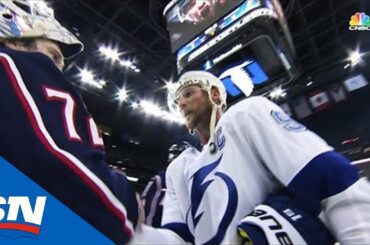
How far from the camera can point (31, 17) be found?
1046mm

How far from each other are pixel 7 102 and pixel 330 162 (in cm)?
72

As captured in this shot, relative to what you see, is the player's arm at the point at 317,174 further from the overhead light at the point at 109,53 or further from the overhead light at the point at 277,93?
the overhead light at the point at 277,93

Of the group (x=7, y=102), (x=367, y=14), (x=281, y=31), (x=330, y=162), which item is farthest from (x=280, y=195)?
(x=367, y=14)

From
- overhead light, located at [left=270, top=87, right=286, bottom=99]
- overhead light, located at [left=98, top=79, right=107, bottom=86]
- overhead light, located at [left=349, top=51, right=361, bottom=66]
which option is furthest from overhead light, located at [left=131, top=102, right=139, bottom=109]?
overhead light, located at [left=349, top=51, right=361, bottom=66]

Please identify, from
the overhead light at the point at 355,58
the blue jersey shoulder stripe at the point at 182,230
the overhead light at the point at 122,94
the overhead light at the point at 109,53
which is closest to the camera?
the blue jersey shoulder stripe at the point at 182,230

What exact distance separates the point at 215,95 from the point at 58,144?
113 centimetres

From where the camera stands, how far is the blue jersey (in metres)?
0.64

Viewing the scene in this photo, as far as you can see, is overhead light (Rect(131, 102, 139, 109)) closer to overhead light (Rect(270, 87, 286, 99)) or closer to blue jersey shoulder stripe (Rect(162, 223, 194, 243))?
overhead light (Rect(270, 87, 286, 99))

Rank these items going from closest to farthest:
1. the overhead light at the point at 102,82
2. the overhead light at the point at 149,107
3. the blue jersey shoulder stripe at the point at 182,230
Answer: the blue jersey shoulder stripe at the point at 182,230, the overhead light at the point at 102,82, the overhead light at the point at 149,107

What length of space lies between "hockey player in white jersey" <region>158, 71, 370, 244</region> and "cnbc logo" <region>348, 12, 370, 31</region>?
733 centimetres

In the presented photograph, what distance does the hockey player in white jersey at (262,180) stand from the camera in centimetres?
79

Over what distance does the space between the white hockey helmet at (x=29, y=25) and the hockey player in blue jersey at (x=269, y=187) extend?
560 millimetres

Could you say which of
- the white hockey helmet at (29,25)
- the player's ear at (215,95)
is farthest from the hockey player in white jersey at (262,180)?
the white hockey helmet at (29,25)

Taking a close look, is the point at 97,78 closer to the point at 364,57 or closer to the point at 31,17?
the point at 364,57
